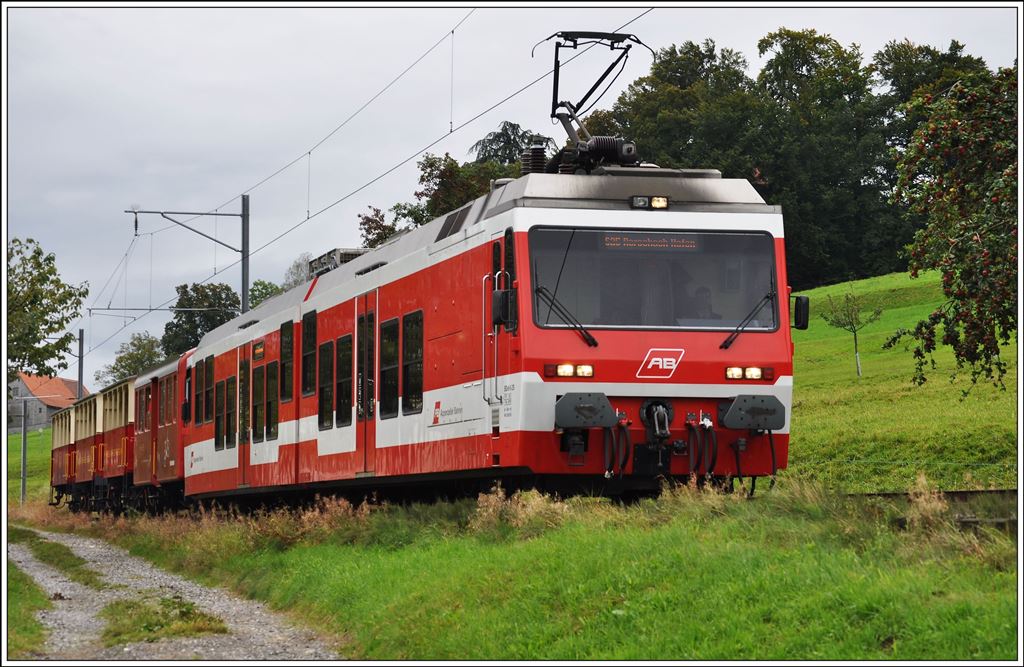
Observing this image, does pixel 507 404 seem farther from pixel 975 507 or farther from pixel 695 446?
pixel 975 507

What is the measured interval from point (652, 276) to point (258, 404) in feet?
36.0

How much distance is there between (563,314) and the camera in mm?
15070

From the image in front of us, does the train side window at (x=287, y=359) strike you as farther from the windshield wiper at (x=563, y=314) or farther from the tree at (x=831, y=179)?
the tree at (x=831, y=179)

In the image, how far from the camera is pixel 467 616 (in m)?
11.2

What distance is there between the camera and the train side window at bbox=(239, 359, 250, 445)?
25.7 meters

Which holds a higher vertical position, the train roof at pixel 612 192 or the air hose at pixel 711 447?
the train roof at pixel 612 192

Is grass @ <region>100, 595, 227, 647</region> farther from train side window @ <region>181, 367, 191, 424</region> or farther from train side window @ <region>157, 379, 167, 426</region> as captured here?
train side window @ <region>157, 379, 167, 426</region>

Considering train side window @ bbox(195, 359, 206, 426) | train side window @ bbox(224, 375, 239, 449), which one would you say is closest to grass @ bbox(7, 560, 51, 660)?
train side window @ bbox(224, 375, 239, 449)

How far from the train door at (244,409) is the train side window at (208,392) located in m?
2.66

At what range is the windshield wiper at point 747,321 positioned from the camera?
50.4 ft

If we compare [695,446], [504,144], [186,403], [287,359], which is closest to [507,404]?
[695,446]

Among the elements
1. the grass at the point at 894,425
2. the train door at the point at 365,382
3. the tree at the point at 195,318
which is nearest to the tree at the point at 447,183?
the grass at the point at 894,425

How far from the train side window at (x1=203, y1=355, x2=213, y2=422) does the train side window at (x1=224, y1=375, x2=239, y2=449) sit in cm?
148

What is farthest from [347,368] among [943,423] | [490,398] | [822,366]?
[822,366]
